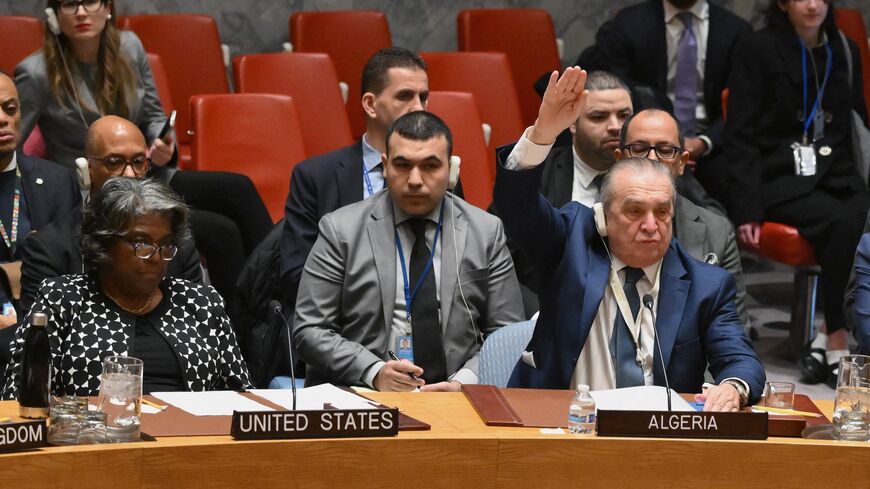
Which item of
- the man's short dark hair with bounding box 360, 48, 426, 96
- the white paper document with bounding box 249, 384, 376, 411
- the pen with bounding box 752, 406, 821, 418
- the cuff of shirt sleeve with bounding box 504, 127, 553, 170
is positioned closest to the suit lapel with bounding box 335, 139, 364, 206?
the man's short dark hair with bounding box 360, 48, 426, 96

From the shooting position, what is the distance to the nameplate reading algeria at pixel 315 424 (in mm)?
2180

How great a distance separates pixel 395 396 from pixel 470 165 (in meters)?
2.39

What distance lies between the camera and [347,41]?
18.8 feet

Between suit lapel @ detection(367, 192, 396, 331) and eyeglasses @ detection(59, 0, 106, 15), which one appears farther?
eyeglasses @ detection(59, 0, 106, 15)

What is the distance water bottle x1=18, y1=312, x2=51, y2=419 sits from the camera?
2.21m

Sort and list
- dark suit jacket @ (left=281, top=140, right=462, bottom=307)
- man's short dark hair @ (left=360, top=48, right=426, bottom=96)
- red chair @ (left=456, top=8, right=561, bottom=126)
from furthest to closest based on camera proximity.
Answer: red chair @ (left=456, top=8, right=561, bottom=126) → man's short dark hair @ (left=360, top=48, right=426, bottom=96) → dark suit jacket @ (left=281, top=140, right=462, bottom=307)

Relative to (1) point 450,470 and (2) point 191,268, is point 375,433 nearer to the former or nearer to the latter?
(1) point 450,470

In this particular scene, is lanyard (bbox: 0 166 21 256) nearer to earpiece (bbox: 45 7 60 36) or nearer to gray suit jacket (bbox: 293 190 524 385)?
earpiece (bbox: 45 7 60 36)

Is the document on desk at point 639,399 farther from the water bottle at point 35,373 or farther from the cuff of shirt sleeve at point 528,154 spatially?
the water bottle at point 35,373

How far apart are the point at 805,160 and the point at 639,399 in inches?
107

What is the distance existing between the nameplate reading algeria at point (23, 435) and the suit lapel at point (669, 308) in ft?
4.28

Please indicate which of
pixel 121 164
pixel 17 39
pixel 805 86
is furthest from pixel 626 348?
pixel 17 39

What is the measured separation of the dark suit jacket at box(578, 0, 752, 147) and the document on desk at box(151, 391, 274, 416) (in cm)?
307

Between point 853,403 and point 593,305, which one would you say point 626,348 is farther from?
point 853,403
